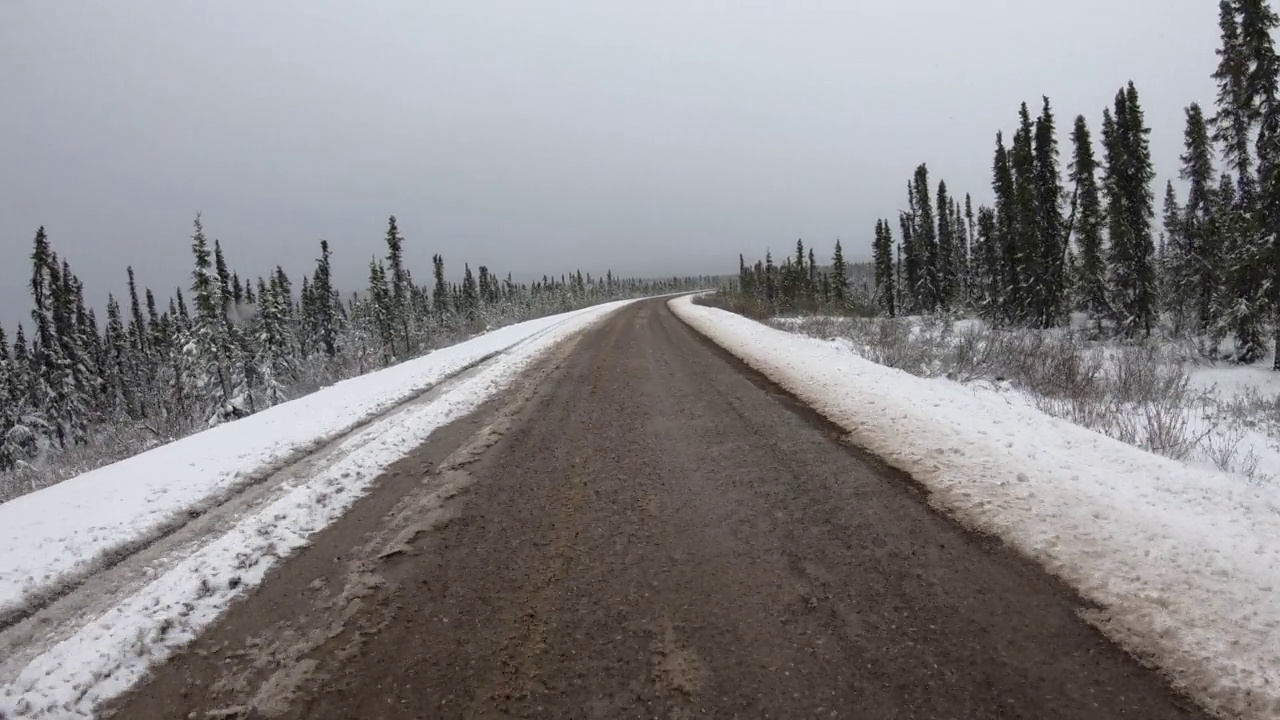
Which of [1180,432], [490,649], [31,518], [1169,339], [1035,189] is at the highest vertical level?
[1035,189]

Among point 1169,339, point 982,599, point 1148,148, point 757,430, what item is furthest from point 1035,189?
point 982,599

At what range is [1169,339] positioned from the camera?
28.1 metres

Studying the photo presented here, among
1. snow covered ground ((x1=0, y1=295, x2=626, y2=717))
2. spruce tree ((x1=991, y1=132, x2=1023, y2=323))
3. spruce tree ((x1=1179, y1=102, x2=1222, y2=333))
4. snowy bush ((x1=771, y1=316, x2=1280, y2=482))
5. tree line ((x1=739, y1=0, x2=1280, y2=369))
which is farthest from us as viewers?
spruce tree ((x1=991, y1=132, x2=1023, y2=323))

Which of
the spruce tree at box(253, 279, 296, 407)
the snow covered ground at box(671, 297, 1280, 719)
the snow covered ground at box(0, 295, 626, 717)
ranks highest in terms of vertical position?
the spruce tree at box(253, 279, 296, 407)

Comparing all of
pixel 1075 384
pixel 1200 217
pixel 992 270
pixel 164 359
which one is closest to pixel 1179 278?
pixel 1200 217

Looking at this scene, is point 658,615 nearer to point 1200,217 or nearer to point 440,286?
point 1200,217

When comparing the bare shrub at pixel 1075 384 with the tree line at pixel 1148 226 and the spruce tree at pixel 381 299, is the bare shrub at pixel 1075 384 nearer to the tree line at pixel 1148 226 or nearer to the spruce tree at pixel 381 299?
the tree line at pixel 1148 226

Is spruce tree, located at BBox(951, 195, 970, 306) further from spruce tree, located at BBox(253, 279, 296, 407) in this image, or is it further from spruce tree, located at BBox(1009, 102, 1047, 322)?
spruce tree, located at BBox(253, 279, 296, 407)

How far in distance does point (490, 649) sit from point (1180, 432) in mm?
7536

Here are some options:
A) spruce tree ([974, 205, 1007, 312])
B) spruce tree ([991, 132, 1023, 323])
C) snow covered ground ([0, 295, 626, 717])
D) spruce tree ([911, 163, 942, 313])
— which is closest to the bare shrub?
snow covered ground ([0, 295, 626, 717])

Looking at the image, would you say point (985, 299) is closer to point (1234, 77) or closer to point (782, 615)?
point (1234, 77)

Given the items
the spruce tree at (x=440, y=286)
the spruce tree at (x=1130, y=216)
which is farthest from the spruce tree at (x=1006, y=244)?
the spruce tree at (x=440, y=286)

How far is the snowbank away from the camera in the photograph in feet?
12.2

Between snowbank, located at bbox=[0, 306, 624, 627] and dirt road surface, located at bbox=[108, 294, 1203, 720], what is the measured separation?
5.07 ft
